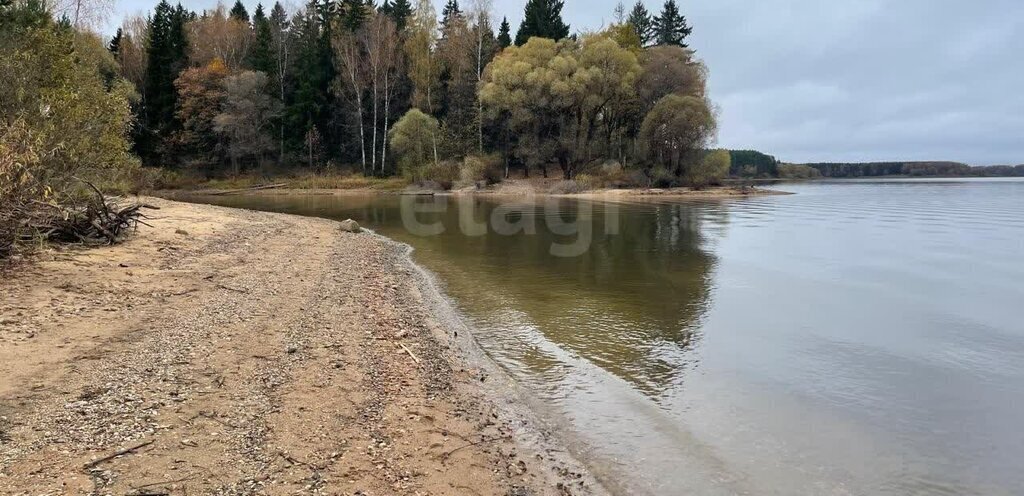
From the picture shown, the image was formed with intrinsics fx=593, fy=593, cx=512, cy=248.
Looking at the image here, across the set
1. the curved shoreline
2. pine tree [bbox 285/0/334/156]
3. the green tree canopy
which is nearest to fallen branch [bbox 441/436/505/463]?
the curved shoreline

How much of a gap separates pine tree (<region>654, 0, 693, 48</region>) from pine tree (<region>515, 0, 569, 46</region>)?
17.8 metres

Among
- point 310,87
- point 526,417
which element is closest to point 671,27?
point 310,87

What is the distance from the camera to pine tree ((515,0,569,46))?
62000mm

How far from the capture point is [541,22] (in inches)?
2452

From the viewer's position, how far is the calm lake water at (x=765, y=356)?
556cm

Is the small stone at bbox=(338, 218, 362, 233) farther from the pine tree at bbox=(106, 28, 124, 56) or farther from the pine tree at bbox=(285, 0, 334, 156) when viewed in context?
the pine tree at bbox=(106, 28, 124, 56)

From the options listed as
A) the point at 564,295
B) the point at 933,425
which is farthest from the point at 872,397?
the point at 564,295

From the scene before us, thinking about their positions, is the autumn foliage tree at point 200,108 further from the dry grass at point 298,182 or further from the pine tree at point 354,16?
the pine tree at point 354,16

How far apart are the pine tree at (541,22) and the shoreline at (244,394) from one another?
56221mm

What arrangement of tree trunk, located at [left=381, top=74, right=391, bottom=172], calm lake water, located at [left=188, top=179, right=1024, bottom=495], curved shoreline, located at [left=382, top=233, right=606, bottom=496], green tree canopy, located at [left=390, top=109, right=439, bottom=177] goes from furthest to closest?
tree trunk, located at [left=381, top=74, right=391, bottom=172]
green tree canopy, located at [left=390, top=109, right=439, bottom=177]
calm lake water, located at [left=188, top=179, right=1024, bottom=495]
curved shoreline, located at [left=382, top=233, right=606, bottom=496]

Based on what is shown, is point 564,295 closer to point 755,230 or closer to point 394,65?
point 755,230

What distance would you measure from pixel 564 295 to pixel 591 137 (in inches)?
1787

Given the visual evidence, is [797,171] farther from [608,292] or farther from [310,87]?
[608,292]

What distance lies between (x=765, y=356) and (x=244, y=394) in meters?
7.12
